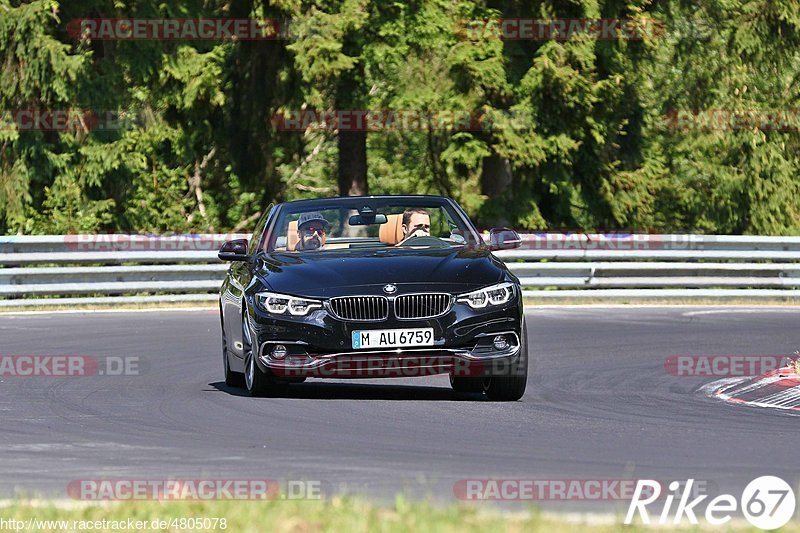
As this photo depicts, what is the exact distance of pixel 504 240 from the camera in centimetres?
1249

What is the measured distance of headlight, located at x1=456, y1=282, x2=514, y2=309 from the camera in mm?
11188

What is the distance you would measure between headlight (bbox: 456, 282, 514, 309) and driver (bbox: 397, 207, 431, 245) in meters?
1.39

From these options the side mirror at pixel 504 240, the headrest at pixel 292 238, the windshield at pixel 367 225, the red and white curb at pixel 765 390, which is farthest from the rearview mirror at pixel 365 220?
the red and white curb at pixel 765 390

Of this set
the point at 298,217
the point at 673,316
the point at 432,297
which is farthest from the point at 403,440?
the point at 673,316

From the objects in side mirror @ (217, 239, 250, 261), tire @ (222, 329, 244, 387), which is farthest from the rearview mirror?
tire @ (222, 329, 244, 387)

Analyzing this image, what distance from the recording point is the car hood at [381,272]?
36.7 ft

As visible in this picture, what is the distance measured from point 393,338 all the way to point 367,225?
1904 millimetres

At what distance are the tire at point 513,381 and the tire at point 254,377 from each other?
1521mm

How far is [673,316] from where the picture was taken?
2122cm

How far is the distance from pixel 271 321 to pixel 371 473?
3457 mm

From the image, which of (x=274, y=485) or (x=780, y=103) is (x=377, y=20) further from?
→ (x=274, y=485)
